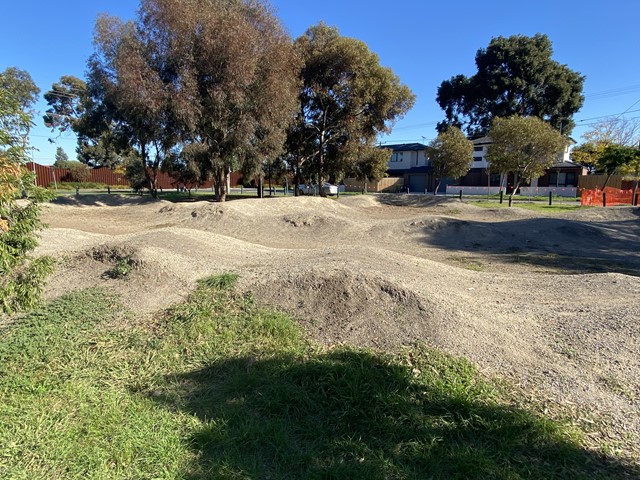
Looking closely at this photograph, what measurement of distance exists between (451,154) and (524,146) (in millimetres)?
6572

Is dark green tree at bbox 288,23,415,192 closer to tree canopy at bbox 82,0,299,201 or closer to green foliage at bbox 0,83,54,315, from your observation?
tree canopy at bbox 82,0,299,201

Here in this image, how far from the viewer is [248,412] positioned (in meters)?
3.09

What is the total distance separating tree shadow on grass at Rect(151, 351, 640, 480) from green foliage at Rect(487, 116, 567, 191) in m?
24.3

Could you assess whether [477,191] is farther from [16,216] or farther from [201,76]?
[16,216]

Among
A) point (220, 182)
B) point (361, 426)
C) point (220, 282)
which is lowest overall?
point (361, 426)

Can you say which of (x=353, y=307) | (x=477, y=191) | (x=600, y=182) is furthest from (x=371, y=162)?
(x=600, y=182)

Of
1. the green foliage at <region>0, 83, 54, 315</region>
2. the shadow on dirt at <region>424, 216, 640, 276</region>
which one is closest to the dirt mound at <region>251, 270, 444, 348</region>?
the green foliage at <region>0, 83, 54, 315</region>

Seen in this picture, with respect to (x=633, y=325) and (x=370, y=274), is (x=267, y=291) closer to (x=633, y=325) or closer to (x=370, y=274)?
(x=370, y=274)

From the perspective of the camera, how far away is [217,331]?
4.28 m

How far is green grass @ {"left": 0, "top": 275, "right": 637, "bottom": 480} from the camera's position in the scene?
2574 millimetres

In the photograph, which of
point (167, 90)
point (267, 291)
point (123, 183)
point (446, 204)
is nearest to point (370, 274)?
point (267, 291)

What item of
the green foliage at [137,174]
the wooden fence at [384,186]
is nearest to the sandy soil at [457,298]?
the green foliage at [137,174]

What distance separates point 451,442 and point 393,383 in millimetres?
671

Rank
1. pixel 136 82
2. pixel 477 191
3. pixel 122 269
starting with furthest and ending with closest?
pixel 477 191, pixel 136 82, pixel 122 269
